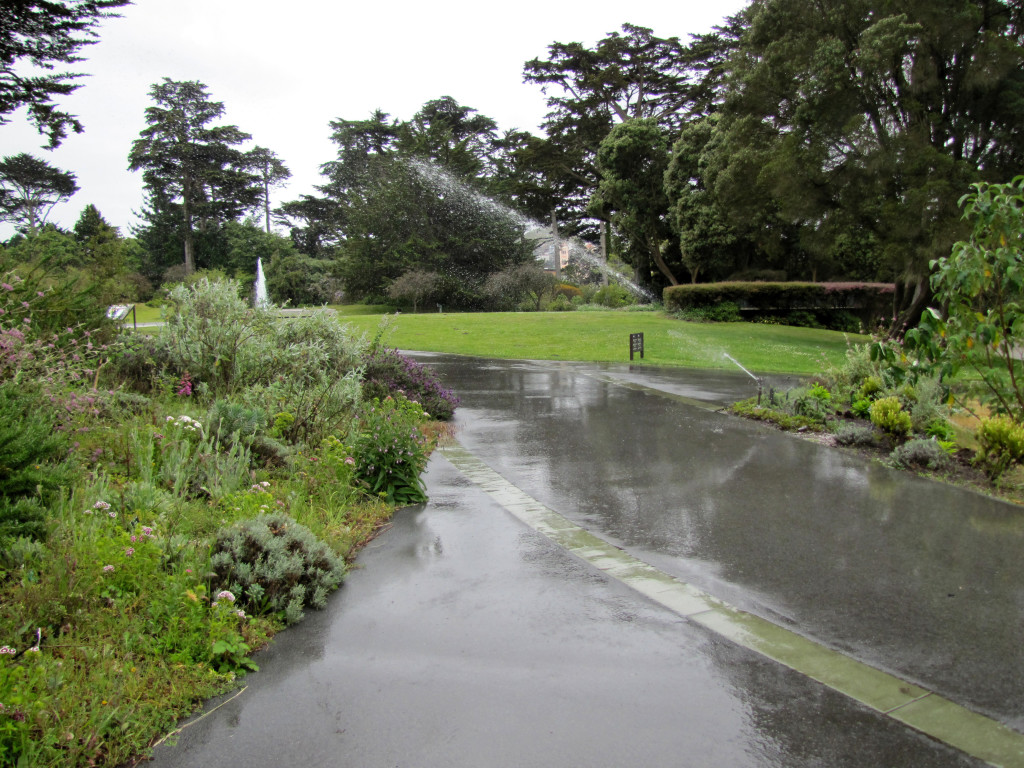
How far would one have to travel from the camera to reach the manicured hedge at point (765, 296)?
2769cm

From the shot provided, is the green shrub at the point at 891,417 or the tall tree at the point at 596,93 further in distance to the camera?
the tall tree at the point at 596,93

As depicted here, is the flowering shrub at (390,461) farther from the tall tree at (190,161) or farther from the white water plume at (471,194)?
the tall tree at (190,161)

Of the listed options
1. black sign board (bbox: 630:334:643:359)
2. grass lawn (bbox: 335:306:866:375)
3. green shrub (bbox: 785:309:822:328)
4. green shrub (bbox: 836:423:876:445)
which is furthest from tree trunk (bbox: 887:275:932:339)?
green shrub (bbox: 836:423:876:445)

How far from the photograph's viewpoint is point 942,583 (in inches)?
170

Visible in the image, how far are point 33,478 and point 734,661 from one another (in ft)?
→ 12.1

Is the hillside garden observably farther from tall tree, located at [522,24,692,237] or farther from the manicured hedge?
tall tree, located at [522,24,692,237]

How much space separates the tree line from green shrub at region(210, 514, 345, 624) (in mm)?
19467

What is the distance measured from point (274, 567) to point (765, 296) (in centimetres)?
2679

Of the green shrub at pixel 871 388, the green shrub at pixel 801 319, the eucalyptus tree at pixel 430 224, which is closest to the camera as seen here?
the green shrub at pixel 871 388

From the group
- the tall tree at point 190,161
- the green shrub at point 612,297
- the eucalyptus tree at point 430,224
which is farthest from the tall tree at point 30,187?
the green shrub at point 612,297

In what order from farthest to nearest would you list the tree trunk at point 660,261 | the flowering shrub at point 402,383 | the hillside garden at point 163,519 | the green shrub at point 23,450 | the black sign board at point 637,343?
the tree trunk at point 660,261
the black sign board at point 637,343
the flowering shrub at point 402,383
the green shrub at point 23,450
the hillside garden at point 163,519

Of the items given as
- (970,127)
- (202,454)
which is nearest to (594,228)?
(970,127)

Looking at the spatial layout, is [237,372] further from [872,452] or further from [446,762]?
[872,452]

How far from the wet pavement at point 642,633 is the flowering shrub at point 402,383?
272 centimetres
